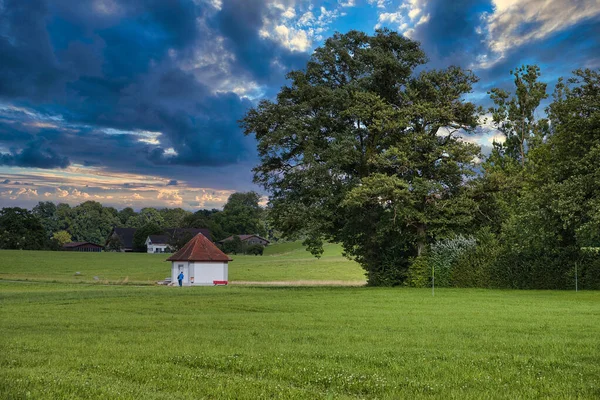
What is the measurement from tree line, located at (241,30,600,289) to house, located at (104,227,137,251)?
124 meters

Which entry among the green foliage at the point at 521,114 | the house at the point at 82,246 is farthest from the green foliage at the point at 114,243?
the green foliage at the point at 521,114

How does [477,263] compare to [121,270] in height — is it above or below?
above

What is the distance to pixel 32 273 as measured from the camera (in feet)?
245

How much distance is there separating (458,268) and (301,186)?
12874 mm

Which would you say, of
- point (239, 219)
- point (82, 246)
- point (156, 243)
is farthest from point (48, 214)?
point (239, 219)

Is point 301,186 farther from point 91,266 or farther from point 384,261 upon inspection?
point 91,266

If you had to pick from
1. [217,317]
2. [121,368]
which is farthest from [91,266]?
[121,368]

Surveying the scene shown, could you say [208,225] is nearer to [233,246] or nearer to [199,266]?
[233,246]

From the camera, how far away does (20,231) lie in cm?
12506

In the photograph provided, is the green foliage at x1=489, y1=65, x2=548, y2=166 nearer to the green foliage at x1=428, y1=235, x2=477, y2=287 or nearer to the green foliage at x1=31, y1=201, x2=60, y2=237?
the green foliage at x1=428, y1=235, x2=477, y2=287

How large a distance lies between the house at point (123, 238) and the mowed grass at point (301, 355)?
471 ft

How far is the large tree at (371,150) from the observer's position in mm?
39812

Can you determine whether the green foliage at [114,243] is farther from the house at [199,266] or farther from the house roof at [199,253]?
the house at [199,266]

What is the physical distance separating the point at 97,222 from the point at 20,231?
63.4 meters
